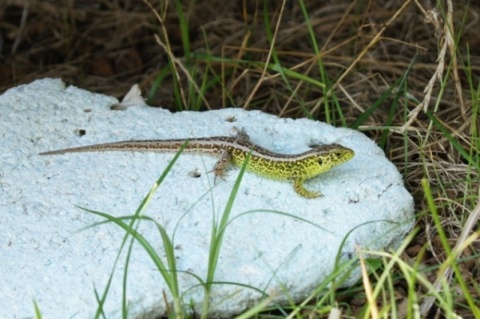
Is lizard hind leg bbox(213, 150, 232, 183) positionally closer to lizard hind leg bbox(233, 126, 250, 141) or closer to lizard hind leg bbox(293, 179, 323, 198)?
lizard hind leg bbox(233, 126, 250, 141)

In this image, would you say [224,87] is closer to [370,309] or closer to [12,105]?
[12,105]

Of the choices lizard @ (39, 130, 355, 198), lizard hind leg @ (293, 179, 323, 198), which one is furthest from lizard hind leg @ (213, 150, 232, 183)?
lizard hind leg @ (293, 179, 323, 198)

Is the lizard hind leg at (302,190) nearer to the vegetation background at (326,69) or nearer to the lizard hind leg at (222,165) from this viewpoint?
the lizard hind leg at (222,165)

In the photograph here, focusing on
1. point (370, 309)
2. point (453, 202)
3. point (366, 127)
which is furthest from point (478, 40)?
point (370, 309)

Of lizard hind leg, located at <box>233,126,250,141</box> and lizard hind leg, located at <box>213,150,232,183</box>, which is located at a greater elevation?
lizard hind leg, located at <box>233,126,250,141</box>

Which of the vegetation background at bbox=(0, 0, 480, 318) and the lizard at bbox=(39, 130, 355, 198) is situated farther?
the vegetation background at bbox=(0, 0, 480, 318)

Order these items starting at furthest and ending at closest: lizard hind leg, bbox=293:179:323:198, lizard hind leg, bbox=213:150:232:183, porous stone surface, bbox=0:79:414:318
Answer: lizard hind leg, bbox=213:150:232:183, lizard hind leg, bbox=293:179:323:198, porous stone surface, bbox=0:79:414:318

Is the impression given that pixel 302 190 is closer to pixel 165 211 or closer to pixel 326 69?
pixel 165 211

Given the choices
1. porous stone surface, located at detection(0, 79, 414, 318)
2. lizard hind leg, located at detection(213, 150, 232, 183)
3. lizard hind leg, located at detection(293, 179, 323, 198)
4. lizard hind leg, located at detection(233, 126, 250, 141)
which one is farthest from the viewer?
lizard hind leg, located at detection(233, 126, 250, 141)
